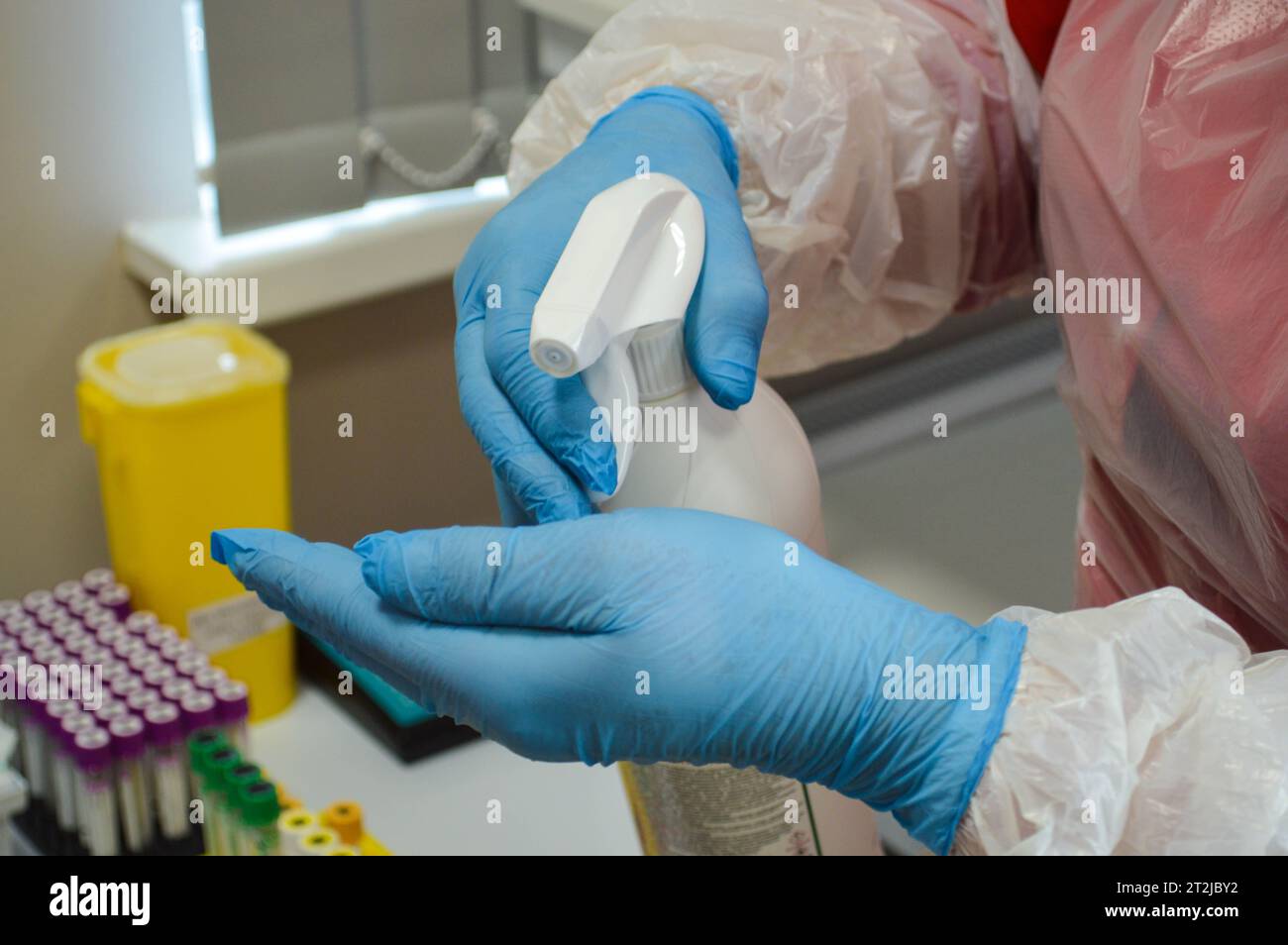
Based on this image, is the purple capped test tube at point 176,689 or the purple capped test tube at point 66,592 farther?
the purple capped test tube at point 66,592

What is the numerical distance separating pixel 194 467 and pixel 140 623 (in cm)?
17

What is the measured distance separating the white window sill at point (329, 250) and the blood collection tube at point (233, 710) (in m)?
0.46

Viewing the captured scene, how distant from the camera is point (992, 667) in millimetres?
634

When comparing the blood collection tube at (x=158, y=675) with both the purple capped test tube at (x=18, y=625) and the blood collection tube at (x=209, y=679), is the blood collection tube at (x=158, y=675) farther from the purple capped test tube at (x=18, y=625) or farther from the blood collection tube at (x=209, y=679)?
the purple capped test tube at (x=18, y=625)

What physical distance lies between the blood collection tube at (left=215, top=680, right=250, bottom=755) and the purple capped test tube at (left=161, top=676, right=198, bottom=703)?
0.03m

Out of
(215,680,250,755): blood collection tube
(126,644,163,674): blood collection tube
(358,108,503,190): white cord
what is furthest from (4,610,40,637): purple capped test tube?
(358,108,503,190): white cord

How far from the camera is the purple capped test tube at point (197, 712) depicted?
1266 millimetres

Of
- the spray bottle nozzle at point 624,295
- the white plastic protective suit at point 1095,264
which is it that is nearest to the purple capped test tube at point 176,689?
the white plastic protective suit at point 1095,264

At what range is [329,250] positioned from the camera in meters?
1.56

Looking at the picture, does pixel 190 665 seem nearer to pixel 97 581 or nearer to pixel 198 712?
pixel 198 712

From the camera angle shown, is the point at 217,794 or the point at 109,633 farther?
the point at 109,633

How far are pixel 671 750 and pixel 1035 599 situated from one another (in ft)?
2.13

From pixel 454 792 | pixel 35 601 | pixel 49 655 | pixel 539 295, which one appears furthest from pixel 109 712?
pixel 539 295
